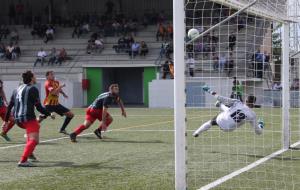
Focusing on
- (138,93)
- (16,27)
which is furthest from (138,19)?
(16,27)

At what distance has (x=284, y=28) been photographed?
42.4 ft

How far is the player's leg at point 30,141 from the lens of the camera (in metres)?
10.6

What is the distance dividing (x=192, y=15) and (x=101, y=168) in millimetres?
3054

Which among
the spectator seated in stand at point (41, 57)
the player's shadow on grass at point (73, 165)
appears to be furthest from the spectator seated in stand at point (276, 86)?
the spectator seated in stand at point (41, 57)

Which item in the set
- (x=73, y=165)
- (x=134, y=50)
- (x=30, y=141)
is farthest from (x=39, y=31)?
(x=73, y=165)

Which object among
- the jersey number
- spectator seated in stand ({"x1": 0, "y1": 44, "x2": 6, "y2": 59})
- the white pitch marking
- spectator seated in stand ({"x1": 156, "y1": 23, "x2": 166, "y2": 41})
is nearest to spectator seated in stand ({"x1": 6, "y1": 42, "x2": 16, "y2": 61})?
spectator seated in stand ({"x1": 0, "y1": 44, "x2": 6, "y2": 59})

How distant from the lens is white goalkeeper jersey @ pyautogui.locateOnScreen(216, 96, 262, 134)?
12475 millimetres

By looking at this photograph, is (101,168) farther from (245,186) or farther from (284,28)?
(284,28)

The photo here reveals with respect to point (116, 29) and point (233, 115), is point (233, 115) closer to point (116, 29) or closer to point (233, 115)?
point (233, 115)

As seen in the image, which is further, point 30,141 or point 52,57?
point 52,57

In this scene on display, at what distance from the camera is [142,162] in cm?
1092

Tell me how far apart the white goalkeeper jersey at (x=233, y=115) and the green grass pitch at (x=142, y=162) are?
1.77 feet

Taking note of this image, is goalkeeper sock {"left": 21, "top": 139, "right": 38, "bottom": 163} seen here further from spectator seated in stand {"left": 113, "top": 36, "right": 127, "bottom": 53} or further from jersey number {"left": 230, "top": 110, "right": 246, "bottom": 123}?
spectator seated in stand {"left": 113, "top": 36, "right": 127, "bottom": 53}

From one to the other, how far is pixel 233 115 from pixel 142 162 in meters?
2.55
